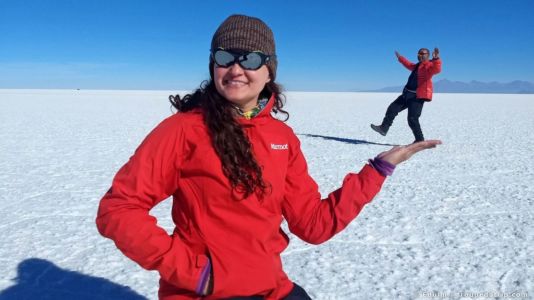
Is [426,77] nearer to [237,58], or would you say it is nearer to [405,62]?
[405,62]

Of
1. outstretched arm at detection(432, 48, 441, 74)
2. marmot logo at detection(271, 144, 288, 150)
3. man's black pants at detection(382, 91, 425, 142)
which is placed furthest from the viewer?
man's black pants at detection(382, 91, 425, 142)

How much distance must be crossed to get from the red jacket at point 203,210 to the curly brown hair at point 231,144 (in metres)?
0.03

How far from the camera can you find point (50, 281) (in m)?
2.39

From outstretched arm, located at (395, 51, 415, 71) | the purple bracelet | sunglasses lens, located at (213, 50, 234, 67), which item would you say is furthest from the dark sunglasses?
outstretched arm, located at (395, 51, 415, 71)

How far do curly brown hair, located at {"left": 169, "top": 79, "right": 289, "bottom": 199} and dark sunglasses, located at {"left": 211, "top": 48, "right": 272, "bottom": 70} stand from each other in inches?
4.2

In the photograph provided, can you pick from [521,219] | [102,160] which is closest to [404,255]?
[521,219]

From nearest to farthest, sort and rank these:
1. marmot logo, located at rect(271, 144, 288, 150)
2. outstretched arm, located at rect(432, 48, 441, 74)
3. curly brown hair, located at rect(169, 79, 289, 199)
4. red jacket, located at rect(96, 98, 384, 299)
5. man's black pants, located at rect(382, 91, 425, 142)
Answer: red jacket, located at rect(96, 98, 384, 299), curly brown hair, located at rect(169, 79, 289, 199), marmot logo, located at rect(271, 144, 288, 150), outstretched arm, located at rect(432, 48, 441, 74), man's black pants, located at rect(382, 91, 425, 142)

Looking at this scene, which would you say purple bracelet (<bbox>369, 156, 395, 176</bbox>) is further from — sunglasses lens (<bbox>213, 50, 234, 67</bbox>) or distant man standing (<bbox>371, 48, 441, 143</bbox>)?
distant man standing (<bbox>371, 48, 441, 143</bbox>)

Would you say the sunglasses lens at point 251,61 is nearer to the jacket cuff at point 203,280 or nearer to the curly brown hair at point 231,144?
the curly brown hair at point 231,144

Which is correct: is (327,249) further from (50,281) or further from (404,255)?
(50,281)

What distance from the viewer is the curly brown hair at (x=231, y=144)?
129 cm

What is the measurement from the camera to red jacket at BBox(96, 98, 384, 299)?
1.17 metres

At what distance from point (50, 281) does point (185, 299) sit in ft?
4.76

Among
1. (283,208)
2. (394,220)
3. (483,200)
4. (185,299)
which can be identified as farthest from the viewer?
(483,200)
